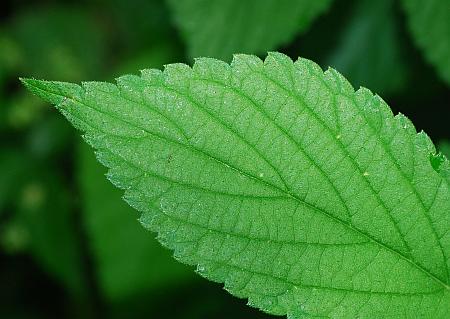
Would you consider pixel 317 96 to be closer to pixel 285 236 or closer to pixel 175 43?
pixel 285 236

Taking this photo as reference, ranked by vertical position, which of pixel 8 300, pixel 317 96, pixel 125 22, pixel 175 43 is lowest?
pixel 8 300

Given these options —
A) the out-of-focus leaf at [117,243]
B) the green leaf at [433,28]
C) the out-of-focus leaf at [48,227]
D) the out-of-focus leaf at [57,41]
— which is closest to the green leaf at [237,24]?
the green leaf at [433,28]

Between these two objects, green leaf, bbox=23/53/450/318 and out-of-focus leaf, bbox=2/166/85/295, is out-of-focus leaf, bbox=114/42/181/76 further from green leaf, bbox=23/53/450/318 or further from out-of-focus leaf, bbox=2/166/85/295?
green leaf, bbox=23/53/450/318

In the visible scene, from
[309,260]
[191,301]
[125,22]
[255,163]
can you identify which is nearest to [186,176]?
[255,163]

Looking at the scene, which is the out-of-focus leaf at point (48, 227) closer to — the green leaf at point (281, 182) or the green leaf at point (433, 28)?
the green leaf at point (433, 28)

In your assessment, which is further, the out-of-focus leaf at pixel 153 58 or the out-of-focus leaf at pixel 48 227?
the out-of-focus leaf at pixel 48 227

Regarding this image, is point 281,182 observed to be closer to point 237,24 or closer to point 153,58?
point 237,24

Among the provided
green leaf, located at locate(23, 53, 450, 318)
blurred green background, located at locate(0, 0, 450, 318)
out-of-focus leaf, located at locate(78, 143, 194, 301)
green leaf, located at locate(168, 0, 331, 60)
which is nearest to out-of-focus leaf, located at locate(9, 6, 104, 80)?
blurred green background, located at locate(0, 0, 450, 318)
